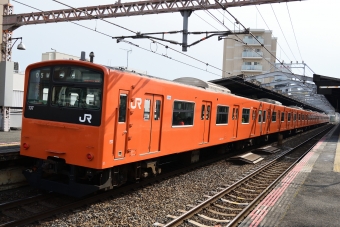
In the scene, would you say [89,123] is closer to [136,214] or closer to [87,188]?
[87,188]

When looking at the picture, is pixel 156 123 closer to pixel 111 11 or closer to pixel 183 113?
pixel 183 113

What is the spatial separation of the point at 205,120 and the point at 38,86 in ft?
18.3

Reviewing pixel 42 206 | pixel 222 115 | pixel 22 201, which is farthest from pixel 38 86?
pixel 222 115

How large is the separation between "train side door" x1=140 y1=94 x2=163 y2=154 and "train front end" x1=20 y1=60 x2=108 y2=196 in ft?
4.55

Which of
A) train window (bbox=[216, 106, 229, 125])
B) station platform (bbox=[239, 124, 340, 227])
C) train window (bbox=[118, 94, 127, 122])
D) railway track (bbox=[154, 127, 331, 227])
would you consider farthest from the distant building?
train window (bbox=[118, 94, 127, 122])

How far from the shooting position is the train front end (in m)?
6.55

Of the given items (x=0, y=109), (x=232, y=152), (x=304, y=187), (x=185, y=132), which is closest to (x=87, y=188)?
(x=185, y=132)

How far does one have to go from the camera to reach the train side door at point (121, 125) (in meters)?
6.80

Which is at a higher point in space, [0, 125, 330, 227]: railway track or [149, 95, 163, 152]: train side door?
[149, 95, 163, 152]: train side door

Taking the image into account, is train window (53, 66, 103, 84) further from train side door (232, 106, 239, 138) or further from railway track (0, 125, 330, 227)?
train side door (232, 106, 239, 138)

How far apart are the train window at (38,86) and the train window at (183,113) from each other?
332 centimetres

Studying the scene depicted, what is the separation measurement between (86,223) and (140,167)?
7.93ft

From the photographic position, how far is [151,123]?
805cm

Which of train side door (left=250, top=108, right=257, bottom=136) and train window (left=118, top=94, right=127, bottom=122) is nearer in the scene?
train window (left=118, top=94, right=127, bottom=122)
